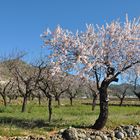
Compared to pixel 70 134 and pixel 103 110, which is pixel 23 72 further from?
pixel 70 134

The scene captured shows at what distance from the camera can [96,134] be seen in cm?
2512

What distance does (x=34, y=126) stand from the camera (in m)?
26.3

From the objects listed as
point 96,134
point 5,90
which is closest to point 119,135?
point 96,134

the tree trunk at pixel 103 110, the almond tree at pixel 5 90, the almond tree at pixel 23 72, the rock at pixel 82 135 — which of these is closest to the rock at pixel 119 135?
the tree trunk at pixel 103 110

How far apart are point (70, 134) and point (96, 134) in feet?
8.31

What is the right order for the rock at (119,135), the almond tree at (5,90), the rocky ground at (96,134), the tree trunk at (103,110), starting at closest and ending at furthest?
1. the rocky ground at (96,134)
2. the rock at (119,135)
3. the tree trunk at (103,110)
4. the almond tree at (5,90)

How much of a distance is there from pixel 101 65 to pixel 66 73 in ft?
9.31

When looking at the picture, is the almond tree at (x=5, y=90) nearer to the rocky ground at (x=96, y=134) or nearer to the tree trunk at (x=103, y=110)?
the tree trunk at (x=103, y=110)

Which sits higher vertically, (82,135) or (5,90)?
(5,90)

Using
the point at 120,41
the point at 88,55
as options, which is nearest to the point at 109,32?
→ the point at 120,41

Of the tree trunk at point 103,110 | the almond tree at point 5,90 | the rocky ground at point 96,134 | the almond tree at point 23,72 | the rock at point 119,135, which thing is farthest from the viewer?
the almond tree at point 5,90

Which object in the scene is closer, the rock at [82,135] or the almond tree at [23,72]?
the rock at [82,135]

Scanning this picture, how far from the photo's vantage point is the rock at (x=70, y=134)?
76.3ft

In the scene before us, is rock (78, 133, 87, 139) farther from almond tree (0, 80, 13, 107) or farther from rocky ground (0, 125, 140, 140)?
almond tree (0, 80, 13, 107)
